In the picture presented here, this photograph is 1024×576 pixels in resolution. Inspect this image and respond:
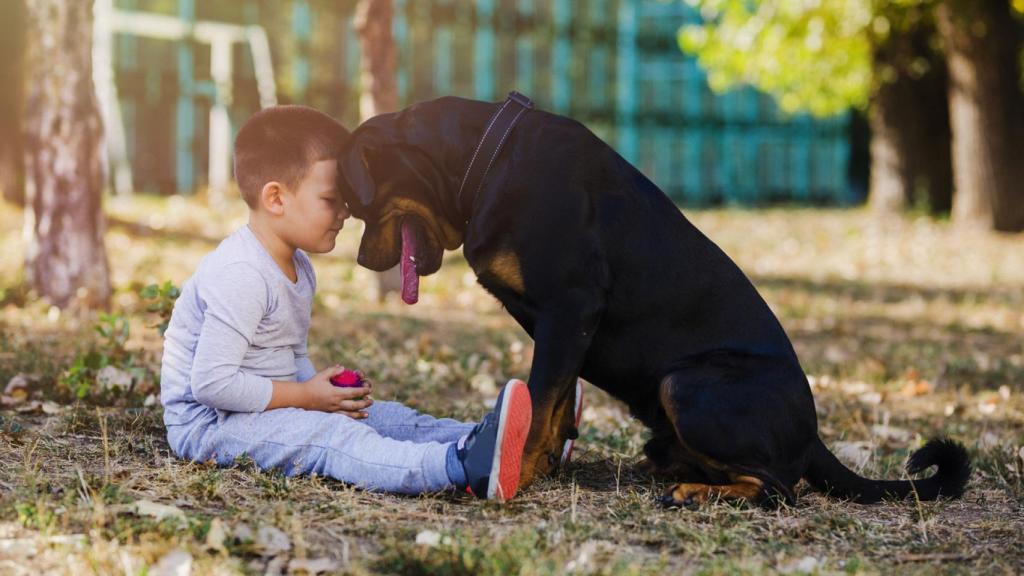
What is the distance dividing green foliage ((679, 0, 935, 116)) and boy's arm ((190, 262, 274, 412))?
475 inches

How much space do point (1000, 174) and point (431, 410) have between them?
1150 centimetres

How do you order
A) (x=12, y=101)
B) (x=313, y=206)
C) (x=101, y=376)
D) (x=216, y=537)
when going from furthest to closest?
(x=12, y=101)
(x=101, y=376)
(x=313, y=206)
(x=216, y=537)

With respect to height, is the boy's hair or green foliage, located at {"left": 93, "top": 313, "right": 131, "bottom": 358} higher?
the boy's hair

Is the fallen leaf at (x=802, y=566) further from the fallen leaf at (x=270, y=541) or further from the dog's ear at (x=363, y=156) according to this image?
the dog's ear at (x=363, y=156)

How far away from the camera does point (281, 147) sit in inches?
135

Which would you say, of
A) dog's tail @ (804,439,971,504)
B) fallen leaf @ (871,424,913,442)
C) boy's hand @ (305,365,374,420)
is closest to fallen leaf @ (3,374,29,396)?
boy's hand @ (305,365,374,420)

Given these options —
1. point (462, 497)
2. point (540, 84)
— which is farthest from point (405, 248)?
point (540, 84)

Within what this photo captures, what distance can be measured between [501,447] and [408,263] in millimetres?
724

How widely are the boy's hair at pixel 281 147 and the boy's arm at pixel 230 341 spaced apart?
0.26m

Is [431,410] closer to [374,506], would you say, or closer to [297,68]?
[374,506]

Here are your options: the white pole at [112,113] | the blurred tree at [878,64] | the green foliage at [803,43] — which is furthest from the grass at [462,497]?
the white pole at [112,113]

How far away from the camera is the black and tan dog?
3.27 meters

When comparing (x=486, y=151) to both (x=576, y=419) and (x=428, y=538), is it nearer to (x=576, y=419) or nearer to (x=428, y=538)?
(x=576, y=419)

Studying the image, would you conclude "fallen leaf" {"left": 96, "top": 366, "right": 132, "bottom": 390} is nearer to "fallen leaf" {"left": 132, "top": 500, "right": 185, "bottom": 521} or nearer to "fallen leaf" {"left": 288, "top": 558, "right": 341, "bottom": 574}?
"fallen leaf" {"left": 132, "top": 500, "right": 185, "bottom": 521}
